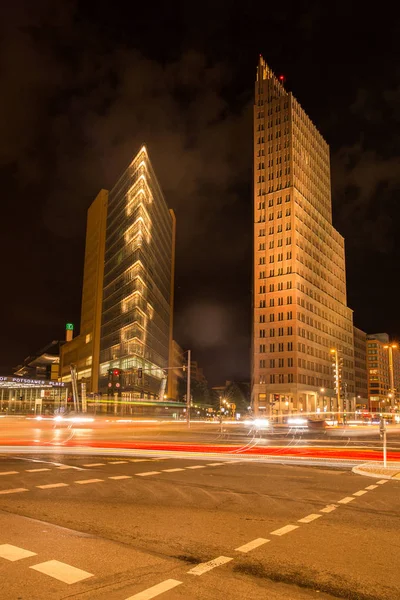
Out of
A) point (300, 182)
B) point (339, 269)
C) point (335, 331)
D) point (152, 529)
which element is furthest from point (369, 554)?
point (339, 269)

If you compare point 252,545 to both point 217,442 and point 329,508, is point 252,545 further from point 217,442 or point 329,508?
point 217,442

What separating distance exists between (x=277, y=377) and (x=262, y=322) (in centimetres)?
1324

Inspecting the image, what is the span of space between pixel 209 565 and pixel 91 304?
128 meters

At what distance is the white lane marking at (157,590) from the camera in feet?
16.4

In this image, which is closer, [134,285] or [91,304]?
[134,285]

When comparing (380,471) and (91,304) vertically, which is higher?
(91,304)

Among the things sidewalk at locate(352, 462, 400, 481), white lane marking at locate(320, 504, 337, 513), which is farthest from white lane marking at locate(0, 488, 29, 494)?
sidewalk at locate(352, 462, 400, 481)

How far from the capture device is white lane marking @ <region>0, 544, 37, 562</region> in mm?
6273

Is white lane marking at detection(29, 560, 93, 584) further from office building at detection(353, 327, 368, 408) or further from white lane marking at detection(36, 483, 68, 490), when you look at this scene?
office building at detection(353, 327, 368, 408)

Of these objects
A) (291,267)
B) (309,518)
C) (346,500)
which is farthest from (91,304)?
(309,518)

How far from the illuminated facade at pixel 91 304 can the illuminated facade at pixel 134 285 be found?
148 centimetres

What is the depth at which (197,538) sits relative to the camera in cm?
733

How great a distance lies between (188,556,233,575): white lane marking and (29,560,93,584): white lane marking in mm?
1162

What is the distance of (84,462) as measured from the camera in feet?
56.0
